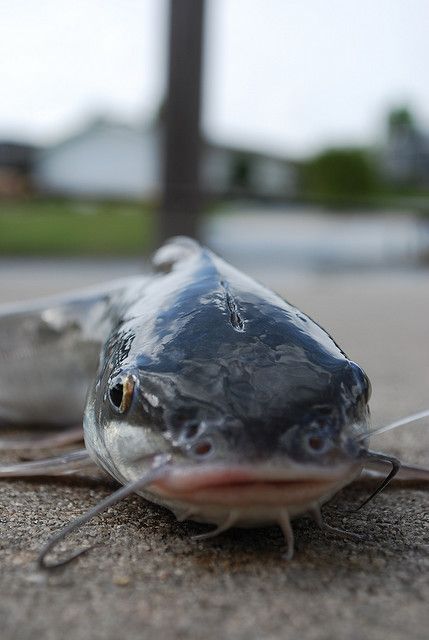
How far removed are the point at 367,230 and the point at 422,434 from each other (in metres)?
8.68

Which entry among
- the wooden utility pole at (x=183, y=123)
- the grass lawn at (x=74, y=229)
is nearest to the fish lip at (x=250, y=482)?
the wooden utility pole at (x=183, y=123)

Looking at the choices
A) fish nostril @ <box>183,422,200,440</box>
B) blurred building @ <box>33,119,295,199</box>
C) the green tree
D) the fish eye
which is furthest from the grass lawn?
the green tree

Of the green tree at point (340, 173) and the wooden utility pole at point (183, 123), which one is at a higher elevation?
the wooden utility pole at point (183, 123)

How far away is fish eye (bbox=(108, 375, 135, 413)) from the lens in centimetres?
115

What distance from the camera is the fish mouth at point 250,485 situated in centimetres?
97

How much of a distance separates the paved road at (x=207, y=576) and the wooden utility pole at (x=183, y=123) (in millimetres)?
4911

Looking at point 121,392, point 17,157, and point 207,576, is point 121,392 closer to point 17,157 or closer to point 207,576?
point 207,576

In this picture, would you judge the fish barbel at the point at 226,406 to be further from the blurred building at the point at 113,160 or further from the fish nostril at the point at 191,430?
the blurred building at the point at 113,160

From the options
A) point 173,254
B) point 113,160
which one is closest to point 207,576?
point 173,254

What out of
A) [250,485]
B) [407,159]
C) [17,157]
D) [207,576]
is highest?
[250,485]

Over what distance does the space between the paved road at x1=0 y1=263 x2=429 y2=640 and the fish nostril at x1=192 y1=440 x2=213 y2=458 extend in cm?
19

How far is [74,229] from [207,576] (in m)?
13.5

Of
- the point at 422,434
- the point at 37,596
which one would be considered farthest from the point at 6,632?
the point at 422,434

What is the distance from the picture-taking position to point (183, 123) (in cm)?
606
